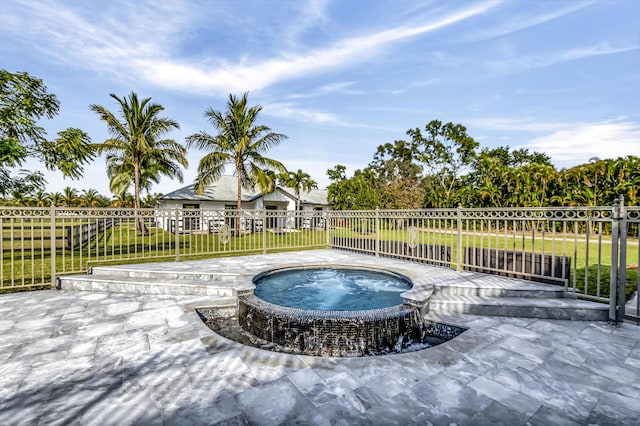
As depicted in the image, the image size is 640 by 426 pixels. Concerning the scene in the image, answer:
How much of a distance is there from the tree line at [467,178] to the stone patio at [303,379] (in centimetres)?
1476

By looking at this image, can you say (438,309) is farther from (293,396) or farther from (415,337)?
(293,396)

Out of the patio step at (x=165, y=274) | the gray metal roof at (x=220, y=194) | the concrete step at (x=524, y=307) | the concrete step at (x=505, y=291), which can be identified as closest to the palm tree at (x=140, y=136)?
the gray metal roof at (x=220, y=194)

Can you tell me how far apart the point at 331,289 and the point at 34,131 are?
9.35 m

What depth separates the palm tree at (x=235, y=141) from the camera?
698 inches

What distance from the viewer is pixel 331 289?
6746mm

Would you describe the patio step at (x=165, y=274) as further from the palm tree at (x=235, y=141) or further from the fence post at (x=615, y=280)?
the palm tree at (x=235, y=141)

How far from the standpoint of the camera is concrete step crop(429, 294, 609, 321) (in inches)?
170

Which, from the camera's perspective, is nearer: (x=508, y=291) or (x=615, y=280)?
(x=615, y=280)

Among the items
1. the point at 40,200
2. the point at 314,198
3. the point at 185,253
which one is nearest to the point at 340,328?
the point at 185,253

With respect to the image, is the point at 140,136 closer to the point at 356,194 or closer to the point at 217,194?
the point at 217,194

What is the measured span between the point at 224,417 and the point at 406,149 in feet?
123

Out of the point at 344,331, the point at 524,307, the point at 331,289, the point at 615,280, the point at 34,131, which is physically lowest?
the point at 331,289

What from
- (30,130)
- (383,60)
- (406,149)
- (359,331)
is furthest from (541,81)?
(406,149)

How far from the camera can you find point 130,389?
2.46 metres
